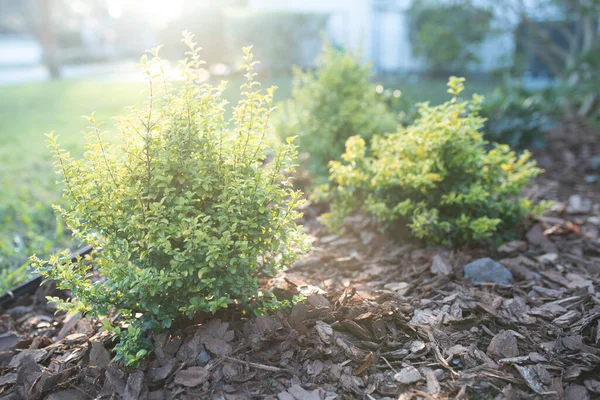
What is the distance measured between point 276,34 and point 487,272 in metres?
10.8

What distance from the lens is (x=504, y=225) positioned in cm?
356

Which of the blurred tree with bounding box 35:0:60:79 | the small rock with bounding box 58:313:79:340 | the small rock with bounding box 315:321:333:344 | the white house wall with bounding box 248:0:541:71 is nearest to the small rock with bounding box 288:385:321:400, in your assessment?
the small rock with bounding box 315:321:333:344

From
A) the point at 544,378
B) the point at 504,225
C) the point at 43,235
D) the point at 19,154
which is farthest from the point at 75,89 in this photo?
the point at 544,378

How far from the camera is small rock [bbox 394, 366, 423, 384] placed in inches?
84.7

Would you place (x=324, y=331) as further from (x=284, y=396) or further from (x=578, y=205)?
(x=578, y=205)

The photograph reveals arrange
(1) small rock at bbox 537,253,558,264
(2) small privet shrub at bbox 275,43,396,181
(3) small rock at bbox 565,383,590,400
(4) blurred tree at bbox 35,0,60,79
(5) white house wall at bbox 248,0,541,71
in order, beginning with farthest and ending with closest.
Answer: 1. (4) blurred tree at bbox 35,0,60,79
2. (5) white house wall at bbox 248,0,541,71
3. (2) small privet shrub at bbox 275,43,396,181
4. (1) small rock at bbox 537,253,558,264
5. (3) small rock at bbox 565,383,590,400

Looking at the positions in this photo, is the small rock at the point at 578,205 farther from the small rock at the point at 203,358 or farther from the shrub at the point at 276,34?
the shrub at the point at 276,34

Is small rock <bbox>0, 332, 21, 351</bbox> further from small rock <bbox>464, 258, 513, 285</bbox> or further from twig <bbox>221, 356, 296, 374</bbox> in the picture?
small rock <bbox>464, 258, 513, 285</bbox>

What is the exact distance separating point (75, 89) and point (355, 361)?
12637 millimetres

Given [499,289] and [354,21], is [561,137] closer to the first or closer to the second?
[499,289]

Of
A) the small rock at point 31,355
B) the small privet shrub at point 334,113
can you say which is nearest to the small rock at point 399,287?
the small privet shrub at point 334,113

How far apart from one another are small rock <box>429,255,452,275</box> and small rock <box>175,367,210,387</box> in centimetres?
147

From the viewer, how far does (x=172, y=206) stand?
7.47 feet

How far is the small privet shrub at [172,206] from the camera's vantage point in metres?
2.20
